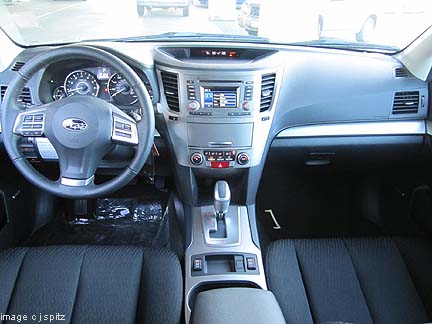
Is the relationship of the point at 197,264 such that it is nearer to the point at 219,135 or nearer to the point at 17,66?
the point at 219,135

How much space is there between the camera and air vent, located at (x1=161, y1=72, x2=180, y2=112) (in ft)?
5.35

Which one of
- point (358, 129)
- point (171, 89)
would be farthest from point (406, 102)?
point (171, 89)

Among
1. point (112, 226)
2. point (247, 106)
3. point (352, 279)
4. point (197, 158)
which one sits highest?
point (247, 106)

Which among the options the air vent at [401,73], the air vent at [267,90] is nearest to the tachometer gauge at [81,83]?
the air vent at [267,90]

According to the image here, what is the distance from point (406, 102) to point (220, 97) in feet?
2.81

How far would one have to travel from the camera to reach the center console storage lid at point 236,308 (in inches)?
40.4

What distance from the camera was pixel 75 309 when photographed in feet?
4.56

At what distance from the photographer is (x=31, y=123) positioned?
1.39 m

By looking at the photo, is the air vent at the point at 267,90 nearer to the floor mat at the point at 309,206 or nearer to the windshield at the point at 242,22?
the windshield at the point at 242,22

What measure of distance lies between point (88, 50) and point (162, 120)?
47 centimetres

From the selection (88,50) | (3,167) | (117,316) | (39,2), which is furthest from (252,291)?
(39,2)

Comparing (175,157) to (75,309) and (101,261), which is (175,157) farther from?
(75,309)

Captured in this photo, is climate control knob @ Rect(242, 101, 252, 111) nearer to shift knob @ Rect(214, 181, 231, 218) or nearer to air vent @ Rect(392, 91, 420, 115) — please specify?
shift knob @ Rect(214, 181, 231, 218)

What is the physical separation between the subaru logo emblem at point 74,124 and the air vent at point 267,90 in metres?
0.69
